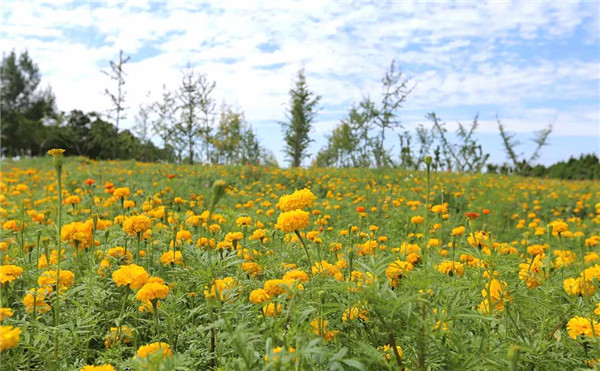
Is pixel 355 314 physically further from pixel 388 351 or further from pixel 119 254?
pixel 119 254

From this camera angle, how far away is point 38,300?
1.93 metres

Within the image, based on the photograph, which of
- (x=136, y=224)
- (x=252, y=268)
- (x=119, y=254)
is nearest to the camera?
(x=252, y=268)

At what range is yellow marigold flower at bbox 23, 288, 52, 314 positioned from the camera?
6.11 ft

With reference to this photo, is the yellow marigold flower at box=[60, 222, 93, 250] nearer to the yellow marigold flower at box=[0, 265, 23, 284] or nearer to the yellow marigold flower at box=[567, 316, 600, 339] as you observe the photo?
the yellow marigold flower at box=[0, 265, 23, 284]

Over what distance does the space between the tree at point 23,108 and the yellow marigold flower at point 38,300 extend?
119 ft

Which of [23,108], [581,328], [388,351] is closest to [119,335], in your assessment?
[388,351]

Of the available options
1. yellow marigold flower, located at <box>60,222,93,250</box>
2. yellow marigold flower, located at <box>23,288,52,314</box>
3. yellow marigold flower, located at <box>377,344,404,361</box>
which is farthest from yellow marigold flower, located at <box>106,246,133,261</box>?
yellow marigold flower, located at <box>377,344,404,361</box>

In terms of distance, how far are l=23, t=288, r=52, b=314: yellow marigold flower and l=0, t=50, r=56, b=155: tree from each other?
36212 mm

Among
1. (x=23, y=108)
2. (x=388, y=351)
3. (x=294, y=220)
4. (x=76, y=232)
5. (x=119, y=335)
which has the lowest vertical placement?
(x=119, y=335)

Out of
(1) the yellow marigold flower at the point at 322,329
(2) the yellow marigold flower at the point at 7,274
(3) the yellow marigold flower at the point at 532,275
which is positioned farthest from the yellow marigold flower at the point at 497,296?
(2) the yellow marigold flower at the point at 7,274

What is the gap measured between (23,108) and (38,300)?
45.7m

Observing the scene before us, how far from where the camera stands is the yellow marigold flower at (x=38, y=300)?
186 cm

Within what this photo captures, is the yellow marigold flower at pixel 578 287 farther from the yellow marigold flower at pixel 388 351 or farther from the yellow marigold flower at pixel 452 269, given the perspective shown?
the yellow marigold flower at pixel 388 351

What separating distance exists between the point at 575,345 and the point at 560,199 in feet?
27.2
